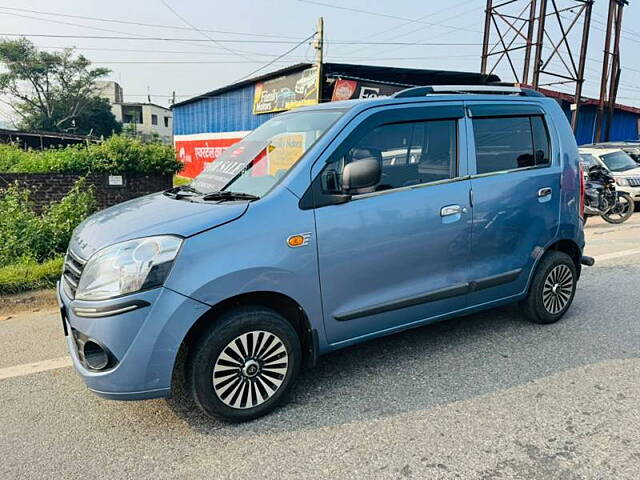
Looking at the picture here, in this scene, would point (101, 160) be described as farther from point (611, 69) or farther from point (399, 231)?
point (611, 69)

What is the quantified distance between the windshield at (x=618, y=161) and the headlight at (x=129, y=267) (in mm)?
13915

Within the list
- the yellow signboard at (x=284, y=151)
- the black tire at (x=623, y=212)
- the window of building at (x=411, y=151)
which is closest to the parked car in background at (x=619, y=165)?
the black tire at (x=623, y=212)

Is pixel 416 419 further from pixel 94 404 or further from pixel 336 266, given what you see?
pixel 94 404

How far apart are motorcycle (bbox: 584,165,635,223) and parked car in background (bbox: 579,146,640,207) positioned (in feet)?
5.19

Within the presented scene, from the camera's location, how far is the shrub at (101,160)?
1129cm

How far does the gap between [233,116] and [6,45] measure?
159ft

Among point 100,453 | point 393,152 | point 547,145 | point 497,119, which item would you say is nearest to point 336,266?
point 393,152

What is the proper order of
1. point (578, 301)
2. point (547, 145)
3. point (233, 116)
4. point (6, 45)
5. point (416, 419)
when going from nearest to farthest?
point (416, 419) → point (547, 145) → point (578, 301) → point (233, 116) → point (6, 45)

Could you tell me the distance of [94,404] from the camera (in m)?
3.24

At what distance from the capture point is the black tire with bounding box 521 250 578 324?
4.31 m

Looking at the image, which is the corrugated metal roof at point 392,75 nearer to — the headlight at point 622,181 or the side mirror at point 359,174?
the headlight at point 622,181

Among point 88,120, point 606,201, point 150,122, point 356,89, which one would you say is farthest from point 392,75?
point 150,122

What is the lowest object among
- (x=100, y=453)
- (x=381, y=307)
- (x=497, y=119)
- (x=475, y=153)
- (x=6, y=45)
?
(x=100, y=453)

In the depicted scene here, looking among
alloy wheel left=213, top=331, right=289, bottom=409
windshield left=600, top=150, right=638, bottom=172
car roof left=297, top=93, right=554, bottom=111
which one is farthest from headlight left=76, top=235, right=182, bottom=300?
windshield left=600, top=150, right=638, bottom=172
